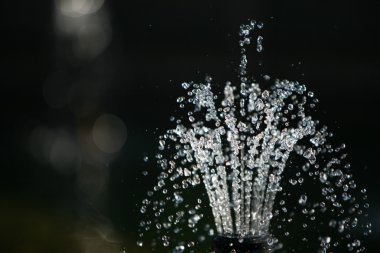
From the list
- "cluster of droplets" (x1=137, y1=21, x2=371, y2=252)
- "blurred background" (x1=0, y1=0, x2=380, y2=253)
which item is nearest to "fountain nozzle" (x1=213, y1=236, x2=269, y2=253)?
"cluster of droplets" (x1=137, y1=21, x2=371, y2=252)

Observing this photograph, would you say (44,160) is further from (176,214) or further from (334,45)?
(334,45)

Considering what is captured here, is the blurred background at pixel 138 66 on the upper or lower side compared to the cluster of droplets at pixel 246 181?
upper

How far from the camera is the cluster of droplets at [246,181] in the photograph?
130 inches

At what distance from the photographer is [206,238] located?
179 inches

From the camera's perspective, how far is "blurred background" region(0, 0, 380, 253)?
8.17 m

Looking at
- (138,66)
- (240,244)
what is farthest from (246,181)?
(138,66)

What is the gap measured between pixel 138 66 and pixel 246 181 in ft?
27.4

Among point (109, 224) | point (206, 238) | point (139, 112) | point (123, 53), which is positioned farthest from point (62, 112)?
point (206, 238)

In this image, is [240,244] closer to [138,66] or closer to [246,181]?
[246,181]

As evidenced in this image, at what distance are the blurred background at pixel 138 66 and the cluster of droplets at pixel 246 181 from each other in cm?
115

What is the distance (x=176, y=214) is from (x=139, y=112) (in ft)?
17.0

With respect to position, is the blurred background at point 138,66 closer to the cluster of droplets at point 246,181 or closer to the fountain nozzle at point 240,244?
the cluster of droplets at point 246,181

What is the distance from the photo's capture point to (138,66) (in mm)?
11555

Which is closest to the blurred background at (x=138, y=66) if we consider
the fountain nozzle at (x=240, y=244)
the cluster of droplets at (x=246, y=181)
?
the cluster of droplets at (x=246, y=181)
